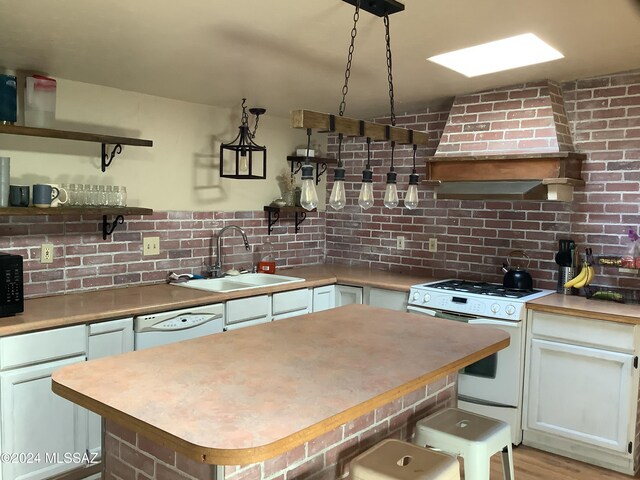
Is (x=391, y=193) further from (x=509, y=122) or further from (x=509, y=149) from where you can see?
(x=509, y=122)

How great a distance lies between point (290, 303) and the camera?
3822 mm

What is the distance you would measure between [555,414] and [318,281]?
182 centimetres

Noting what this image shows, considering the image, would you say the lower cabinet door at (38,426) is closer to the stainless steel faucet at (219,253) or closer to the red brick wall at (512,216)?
the stainless steel faucet at (219,253)

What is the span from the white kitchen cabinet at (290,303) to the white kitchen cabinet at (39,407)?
1.36m

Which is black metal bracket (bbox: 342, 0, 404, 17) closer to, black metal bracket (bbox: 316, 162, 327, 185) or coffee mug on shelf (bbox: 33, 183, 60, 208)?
coffee mug on shelf (bbox: 33, 183, 60, 208)

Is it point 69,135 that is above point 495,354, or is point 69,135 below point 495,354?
above

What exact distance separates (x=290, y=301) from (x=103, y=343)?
54.9 inches

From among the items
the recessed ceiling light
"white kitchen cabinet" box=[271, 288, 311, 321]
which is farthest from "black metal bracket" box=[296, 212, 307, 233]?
the recessed ceiling light

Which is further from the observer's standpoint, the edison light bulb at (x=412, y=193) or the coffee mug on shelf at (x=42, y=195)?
the coffee mug on shelf at (x=42, y=195)

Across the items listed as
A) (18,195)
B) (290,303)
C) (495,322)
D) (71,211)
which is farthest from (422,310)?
(18,195)

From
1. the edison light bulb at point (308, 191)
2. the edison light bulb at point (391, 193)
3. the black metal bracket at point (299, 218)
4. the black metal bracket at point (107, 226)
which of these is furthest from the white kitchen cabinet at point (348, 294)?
the edison light bulb at point (308, 191)

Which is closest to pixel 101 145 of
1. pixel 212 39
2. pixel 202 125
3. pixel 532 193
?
pixel 202 125

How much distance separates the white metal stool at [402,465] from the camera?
1.64m

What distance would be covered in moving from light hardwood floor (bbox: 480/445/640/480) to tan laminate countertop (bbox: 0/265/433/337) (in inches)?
50.4
